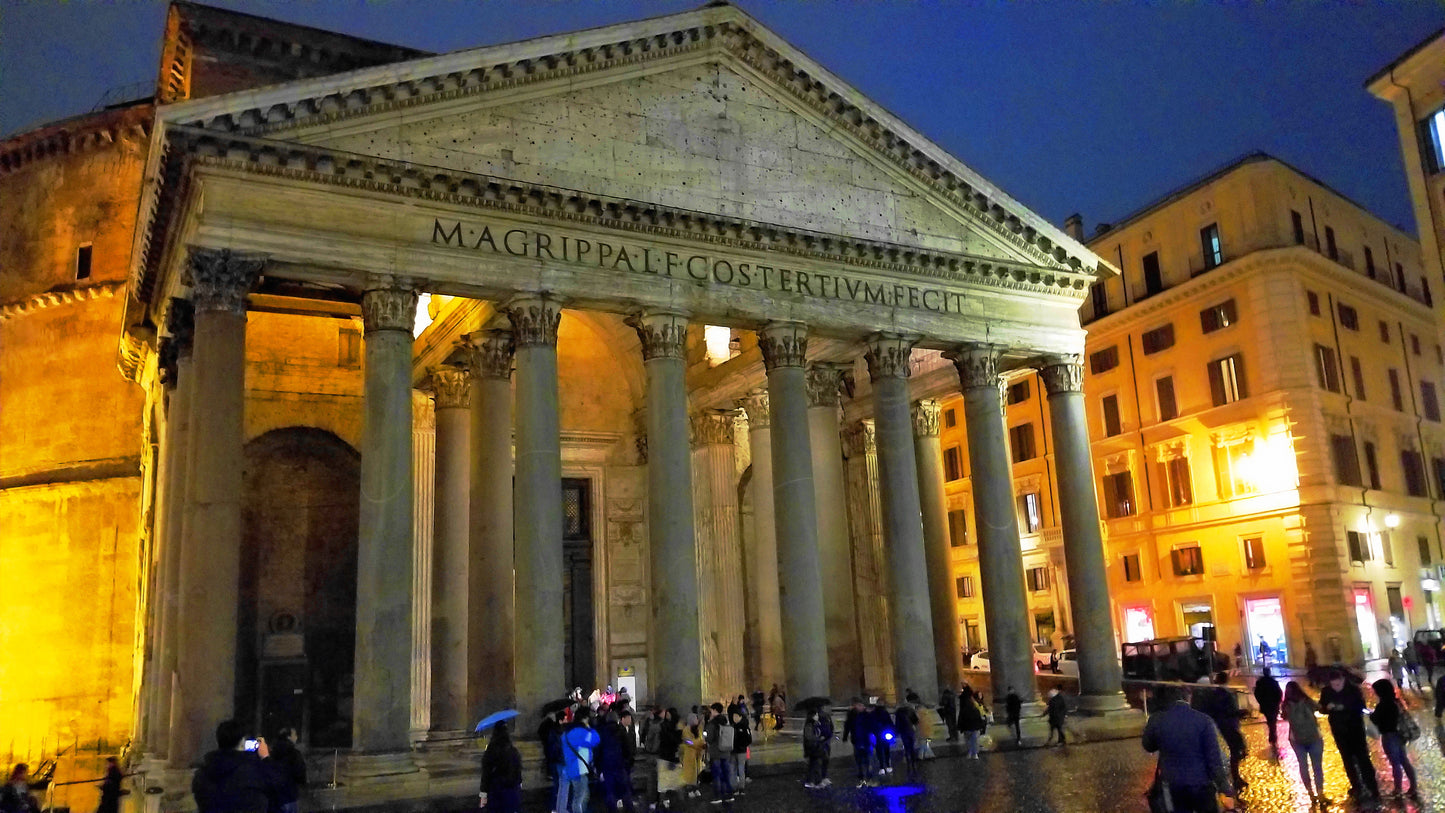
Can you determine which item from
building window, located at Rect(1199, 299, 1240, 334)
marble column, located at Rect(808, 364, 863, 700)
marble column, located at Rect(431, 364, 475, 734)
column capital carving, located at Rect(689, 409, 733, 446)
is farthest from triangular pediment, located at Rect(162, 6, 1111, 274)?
building window, located at Rect(1199, 299, 1240, 334)

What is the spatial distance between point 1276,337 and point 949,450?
12.2 meters

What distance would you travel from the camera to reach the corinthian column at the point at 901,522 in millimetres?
16656

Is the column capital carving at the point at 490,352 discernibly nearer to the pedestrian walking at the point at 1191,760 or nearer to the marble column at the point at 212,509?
the marble column at the point at 212,509

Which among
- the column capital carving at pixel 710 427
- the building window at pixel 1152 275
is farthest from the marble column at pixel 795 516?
the building window at pixel 1152 275

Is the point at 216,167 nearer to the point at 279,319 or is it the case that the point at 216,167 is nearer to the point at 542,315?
the point at 542,315

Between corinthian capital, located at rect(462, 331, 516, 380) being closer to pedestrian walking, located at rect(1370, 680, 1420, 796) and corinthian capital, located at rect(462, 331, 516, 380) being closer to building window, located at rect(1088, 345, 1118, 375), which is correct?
pedestrian walking, located at rect(1370, 680, 1420, 796)

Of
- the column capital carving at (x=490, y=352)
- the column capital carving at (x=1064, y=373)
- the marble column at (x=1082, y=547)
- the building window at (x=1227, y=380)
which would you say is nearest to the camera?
the column capital carving at (x=490, y=352)

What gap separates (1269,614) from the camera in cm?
2714

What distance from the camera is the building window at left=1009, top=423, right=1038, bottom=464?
3456cm

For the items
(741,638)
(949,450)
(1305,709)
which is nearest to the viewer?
(1305,709)

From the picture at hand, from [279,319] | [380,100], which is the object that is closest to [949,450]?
[279,319]

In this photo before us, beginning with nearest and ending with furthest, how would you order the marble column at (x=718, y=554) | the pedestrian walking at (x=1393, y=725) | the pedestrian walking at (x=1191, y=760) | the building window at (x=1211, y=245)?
the pedestrian walking at (x=1191, y=760), the pedestrian walking at (x=1393, y=725), the marble column at (x=718, y=554), the building window at (x=1211, y=245)

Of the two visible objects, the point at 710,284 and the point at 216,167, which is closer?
the point at 216,167

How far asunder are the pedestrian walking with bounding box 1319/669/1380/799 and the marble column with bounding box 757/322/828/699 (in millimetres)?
7611
